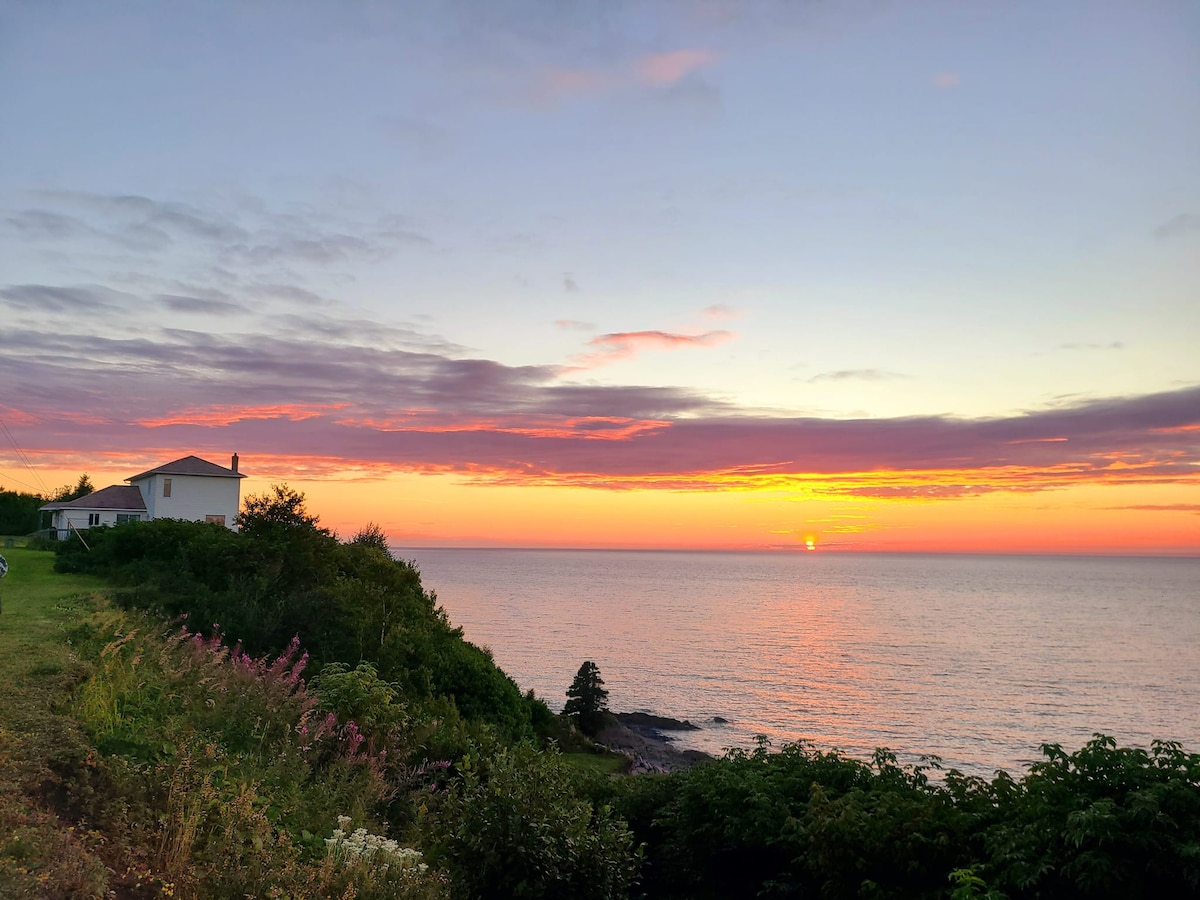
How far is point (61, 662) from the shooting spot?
10.9 meters

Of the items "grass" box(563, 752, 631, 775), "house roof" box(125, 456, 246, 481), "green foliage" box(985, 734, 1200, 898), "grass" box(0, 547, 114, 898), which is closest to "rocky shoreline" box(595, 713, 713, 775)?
"grass" box(563, 752, 631, 775)

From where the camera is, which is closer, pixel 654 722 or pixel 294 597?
pixel 294 597

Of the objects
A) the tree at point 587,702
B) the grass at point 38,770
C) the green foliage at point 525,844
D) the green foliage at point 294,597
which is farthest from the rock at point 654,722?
the green foliage at point 525,844

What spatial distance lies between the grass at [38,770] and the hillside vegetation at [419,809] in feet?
0.09

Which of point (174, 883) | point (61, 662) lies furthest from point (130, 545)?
point (174, 883)

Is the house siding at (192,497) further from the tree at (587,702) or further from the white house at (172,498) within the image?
the tree at (587,702)

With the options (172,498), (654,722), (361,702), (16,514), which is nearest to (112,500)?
(172,498)

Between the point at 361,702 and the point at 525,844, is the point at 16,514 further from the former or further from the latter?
the point at 525,844

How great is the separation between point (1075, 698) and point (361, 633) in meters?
Result: 51.8

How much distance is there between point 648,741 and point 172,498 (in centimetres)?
3523

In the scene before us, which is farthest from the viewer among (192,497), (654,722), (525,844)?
(192,497)

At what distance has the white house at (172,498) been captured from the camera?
54188 mm

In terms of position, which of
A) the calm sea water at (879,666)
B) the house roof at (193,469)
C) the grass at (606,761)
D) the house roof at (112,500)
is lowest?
the calm sea water at (879,666)

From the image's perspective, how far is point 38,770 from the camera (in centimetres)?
704
